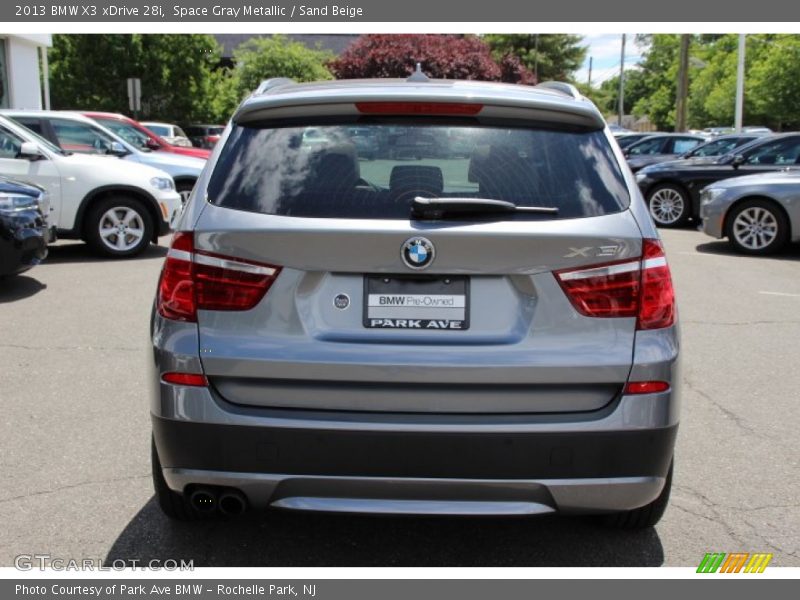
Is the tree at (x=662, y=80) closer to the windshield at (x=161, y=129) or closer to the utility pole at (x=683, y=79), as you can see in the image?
the utility pole at (x=683, y=79)

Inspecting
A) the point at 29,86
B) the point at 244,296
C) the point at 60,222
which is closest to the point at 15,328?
the point at 60,222

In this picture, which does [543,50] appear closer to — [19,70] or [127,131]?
[19,70]

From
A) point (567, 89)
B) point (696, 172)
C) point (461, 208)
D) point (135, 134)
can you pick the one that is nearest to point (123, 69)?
point (135, 134)

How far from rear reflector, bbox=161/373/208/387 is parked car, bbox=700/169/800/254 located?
36.3ft

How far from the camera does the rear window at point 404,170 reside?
3.26 meters

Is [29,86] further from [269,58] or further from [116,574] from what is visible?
[116,574]

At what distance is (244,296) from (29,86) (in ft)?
79.3

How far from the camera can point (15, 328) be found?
7.82m

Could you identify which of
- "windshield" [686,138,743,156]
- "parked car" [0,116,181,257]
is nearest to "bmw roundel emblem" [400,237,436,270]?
"parked car" [0,116,181,257]

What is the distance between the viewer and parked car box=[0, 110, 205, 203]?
13062mm

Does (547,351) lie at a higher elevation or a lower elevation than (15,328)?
higher

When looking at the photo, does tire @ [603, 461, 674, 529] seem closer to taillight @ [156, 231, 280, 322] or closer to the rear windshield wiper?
the rear windshield wiper

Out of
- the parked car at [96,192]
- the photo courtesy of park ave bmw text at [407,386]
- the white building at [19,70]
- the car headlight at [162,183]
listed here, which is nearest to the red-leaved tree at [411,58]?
A: the white building at [19,70]

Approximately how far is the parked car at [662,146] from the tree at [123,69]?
19.9 meters
